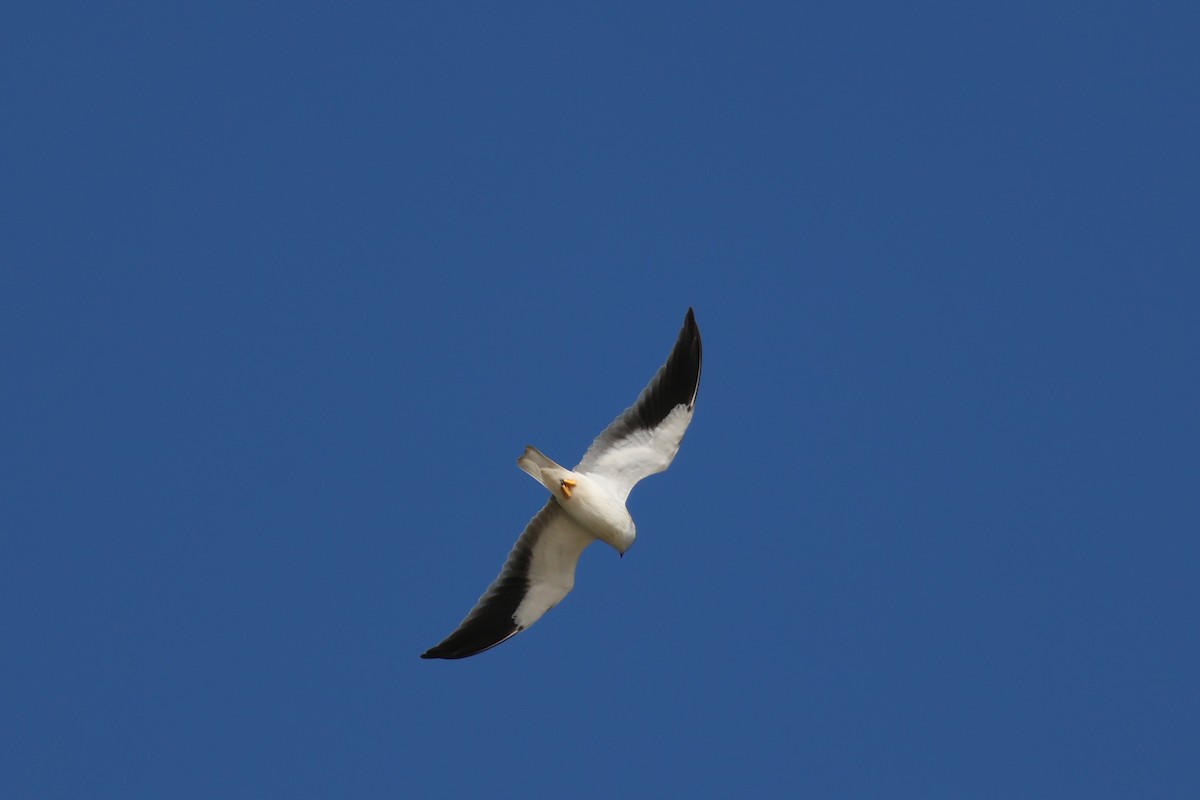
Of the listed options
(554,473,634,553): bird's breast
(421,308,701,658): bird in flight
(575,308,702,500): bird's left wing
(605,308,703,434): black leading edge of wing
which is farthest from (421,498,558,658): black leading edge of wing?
(605,308,703,434): black leading edge of wing

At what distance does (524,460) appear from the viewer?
14.8 meters

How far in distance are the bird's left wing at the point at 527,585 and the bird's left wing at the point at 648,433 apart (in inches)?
29.8

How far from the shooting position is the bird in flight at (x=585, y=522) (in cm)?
1535

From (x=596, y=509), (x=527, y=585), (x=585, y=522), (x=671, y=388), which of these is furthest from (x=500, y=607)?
(x=671, y=388)

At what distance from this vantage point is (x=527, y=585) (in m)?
15.7

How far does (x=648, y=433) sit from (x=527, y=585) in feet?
7.91

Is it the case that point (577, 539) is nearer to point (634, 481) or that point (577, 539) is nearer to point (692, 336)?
point (634, 481)

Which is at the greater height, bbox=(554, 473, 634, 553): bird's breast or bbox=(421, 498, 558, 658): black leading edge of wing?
bbox=(554, 473, 634, 553): bird's breast

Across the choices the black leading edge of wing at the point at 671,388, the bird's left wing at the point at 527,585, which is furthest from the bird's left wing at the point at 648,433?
the bird's left wing at the point at 527,585

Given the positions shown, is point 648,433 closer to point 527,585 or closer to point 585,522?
point 585,522

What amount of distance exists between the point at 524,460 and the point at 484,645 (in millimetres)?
2432

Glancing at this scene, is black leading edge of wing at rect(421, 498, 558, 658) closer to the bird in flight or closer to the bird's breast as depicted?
the bird in flight

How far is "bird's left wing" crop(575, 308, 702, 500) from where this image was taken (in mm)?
15375

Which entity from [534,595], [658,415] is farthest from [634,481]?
[534,595]
